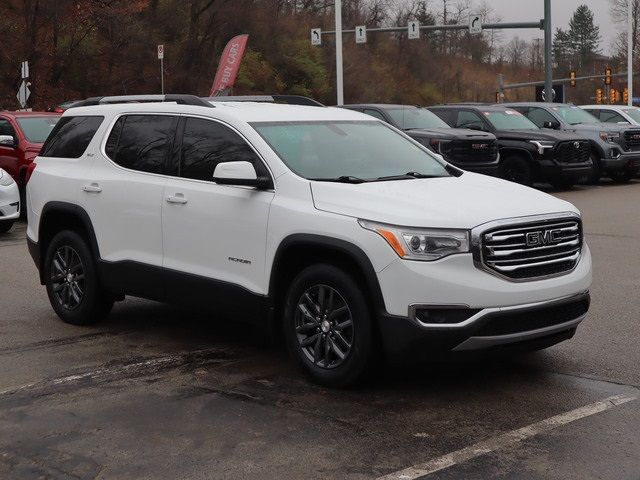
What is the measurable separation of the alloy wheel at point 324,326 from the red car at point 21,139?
11332 mm

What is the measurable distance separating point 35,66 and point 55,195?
3814 cm

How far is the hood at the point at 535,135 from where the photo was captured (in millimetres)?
20703

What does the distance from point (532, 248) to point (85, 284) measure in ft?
12.1

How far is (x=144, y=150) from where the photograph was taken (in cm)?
760

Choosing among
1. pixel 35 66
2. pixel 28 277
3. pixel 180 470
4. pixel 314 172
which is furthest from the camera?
pixel 35 66

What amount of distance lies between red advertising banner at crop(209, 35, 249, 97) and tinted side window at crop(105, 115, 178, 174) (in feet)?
86.8

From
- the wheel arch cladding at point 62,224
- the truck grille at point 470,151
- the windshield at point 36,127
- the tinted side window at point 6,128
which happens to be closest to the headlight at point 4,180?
the windshield at point 36,127

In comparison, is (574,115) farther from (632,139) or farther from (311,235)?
(311,235)

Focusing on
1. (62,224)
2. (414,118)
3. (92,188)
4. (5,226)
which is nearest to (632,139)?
(414,118)

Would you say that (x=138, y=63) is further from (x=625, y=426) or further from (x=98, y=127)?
(x=625, y=426)

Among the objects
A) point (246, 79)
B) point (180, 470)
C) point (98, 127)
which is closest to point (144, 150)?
point (98, 127)

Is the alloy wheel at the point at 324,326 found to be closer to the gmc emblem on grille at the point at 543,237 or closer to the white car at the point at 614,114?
the gmc emblem on grille at the point at 543,237

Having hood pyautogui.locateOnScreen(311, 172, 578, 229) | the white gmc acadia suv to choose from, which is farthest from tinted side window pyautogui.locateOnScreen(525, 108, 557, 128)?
hood pyautogui.locateOnScreen(311, 172, 578, 229)

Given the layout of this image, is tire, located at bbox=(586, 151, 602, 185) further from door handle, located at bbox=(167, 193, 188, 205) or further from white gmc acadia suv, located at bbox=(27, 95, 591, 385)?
door handle, located at bbox=(167, 193, 188, 205)
